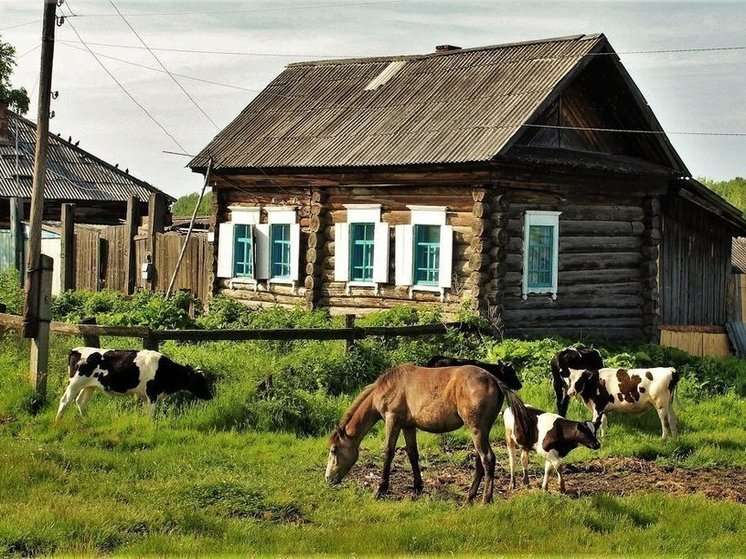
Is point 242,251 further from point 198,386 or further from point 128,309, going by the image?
point 198,386

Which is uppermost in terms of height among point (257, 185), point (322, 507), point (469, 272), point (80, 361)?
point (257, 185)

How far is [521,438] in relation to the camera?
34.7ft

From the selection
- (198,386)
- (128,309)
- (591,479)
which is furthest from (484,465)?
(128,309)

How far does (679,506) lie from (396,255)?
36.7 feet

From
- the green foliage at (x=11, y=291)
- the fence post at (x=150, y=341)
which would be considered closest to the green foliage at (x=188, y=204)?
the green foliage at (x=11, y=291)

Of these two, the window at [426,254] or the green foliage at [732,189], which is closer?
the window at [426,254]

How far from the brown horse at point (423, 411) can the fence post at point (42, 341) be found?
473 cm

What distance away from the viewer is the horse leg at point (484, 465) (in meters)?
9.93

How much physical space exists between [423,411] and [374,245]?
35.1ft

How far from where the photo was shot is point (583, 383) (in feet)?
44.4

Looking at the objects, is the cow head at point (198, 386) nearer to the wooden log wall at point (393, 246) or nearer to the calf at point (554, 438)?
the calf at point (554, 438)

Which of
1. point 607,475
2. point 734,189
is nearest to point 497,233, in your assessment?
point 607,475

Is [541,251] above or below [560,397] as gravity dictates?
above

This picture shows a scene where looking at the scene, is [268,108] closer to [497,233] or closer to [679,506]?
[497,233]
